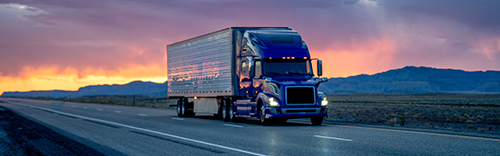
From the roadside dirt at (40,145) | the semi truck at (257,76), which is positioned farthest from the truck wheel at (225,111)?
the roadside dirt at (40,145)

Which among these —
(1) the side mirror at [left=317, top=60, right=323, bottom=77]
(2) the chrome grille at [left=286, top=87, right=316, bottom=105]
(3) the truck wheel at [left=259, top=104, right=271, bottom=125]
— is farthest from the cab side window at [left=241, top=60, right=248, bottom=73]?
(1) the side mirror at [left=317, top=60, right=323, bottom=77]

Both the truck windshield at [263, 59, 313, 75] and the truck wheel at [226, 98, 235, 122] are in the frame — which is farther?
the truck wheel at [226, 98, 235, 122]

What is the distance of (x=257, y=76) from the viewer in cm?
1908

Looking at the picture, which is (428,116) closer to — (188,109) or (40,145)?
(188,109)

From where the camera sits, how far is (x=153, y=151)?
423 inches

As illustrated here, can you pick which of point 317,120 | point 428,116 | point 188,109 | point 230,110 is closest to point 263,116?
point 317,120

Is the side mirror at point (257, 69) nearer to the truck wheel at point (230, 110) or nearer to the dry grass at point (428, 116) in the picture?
the truck wheel at point (230, 110)

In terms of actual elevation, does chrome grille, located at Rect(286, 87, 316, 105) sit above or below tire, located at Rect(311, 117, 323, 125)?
above

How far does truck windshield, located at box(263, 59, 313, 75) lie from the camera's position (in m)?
18.8

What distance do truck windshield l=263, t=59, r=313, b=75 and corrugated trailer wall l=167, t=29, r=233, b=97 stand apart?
8.64 ft

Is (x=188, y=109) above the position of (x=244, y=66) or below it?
below

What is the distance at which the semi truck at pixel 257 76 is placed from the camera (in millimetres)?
17938

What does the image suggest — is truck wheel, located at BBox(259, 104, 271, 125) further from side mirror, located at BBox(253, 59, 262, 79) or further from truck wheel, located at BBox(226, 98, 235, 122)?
truck wheel, located at BBox(226, 98, 235, 122)

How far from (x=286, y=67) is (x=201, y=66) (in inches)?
257
